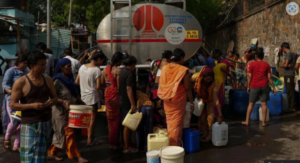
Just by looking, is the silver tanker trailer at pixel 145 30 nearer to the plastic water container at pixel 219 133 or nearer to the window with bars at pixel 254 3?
the plastic water container at pixel 219 133

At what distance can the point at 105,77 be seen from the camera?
518 cm

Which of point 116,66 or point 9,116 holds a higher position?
point 116,66

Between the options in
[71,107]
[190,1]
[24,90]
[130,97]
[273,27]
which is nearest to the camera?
[24,90]

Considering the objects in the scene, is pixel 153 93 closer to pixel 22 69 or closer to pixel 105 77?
pixel 105 77

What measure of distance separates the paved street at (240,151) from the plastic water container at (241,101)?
1376 mm

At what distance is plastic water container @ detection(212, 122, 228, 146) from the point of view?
5206 millimetres

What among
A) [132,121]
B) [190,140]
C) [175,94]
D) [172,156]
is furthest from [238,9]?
[172,156]

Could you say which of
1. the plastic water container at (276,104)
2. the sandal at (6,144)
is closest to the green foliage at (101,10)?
the plastic water container at (276,104)

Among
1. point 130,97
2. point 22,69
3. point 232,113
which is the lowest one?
point 232,113

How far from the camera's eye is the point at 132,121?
4727 millimetres

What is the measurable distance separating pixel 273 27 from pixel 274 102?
6052mm

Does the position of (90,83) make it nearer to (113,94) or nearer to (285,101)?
(113,94)

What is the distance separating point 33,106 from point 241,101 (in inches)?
227

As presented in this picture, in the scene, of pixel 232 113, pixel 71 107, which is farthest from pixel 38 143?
pixel 232 113
